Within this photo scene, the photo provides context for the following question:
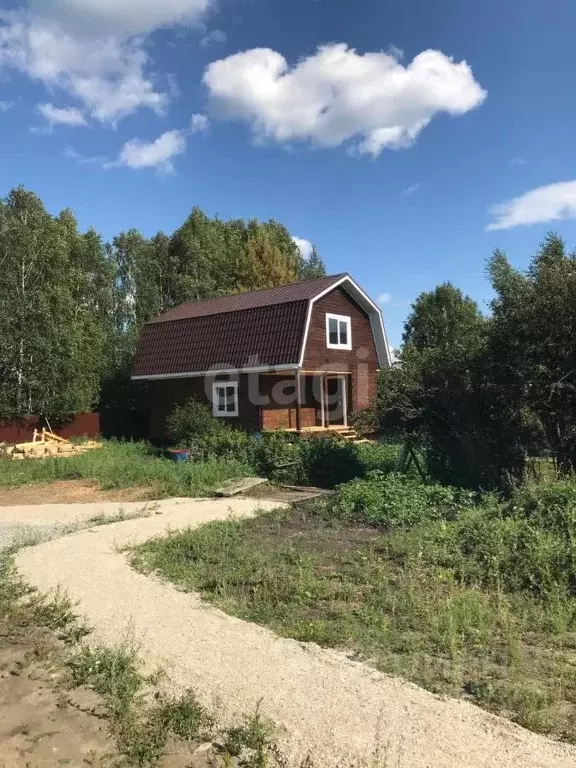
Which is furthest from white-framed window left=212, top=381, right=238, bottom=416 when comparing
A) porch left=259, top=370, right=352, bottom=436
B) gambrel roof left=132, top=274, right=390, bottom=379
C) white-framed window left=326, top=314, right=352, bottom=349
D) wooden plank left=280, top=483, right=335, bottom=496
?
wooden plank left=280, top=483, right=335, bottom=496

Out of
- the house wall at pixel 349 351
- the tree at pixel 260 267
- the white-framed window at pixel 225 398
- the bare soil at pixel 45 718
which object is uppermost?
the tree at pixel 260 267

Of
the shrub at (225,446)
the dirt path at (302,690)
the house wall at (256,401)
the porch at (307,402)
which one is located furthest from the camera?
the house wall at (256,401)

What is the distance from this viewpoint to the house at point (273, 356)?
2089cm

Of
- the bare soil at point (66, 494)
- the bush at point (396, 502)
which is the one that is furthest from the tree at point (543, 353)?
the bare soil at point (66, 494)

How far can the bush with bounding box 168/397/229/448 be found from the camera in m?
18.7

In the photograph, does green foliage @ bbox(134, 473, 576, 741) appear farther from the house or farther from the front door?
the front door

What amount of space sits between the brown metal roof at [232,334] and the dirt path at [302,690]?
573 inches

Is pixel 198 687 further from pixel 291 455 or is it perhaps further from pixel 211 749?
pixel 291 455

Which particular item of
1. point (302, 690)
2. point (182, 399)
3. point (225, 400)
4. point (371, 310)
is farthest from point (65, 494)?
point (371, 310)

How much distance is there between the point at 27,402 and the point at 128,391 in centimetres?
552

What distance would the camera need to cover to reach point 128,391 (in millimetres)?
27500

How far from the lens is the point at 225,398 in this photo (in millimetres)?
22266

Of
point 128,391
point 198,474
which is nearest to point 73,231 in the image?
point 128,391

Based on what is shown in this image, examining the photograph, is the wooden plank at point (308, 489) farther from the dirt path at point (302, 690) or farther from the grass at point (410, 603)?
the dirt path at point (302, 690)
